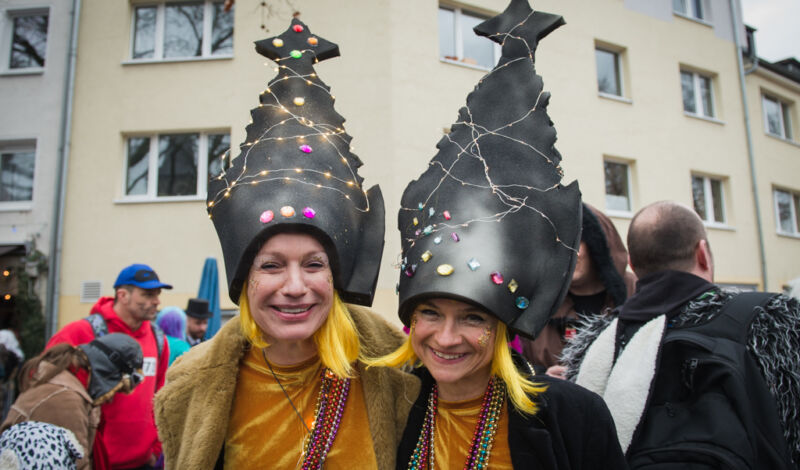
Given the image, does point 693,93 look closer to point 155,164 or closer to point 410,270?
point 155,164

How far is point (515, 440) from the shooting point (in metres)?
1.73

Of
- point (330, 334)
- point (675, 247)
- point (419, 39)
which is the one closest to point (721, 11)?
point (419, 39)

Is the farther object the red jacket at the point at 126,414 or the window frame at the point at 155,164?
the window frame at the point at 155,164

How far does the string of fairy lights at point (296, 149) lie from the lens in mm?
2100

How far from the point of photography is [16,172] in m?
9.42

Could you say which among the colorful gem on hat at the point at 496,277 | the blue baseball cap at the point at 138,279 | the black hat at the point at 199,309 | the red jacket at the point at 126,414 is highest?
the blue baseball cap at the point at 138,279

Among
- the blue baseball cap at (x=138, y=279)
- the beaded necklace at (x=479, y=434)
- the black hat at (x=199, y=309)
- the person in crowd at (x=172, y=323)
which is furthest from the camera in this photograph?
the black hat at (x=199, y=309)

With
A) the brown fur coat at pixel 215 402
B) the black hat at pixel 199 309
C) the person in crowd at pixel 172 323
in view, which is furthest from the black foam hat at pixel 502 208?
the black hat at pixel 199 309

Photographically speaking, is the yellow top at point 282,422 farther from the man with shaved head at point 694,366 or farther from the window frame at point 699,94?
the window frame at point 699,94

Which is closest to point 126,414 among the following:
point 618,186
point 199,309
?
point 199,309

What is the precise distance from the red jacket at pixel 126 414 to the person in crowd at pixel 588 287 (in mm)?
2747

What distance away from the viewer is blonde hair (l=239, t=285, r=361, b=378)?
6.64ft

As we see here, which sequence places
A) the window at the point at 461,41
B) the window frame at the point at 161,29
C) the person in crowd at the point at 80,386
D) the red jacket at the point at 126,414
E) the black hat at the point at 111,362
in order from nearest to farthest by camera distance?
the person in crowd at the point at 80,386
the black hat at the point at 111,362
the red jacket at the point at 126,414
the window frame at the point at 161,29
the window at the point at 461,41

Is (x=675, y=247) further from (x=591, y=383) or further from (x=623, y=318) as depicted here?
(x=591, y=383)
